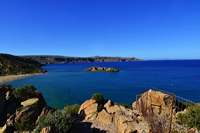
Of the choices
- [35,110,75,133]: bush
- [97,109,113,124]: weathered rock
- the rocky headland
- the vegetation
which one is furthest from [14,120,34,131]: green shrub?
the vegetation

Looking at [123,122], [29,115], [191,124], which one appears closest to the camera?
[191,124]

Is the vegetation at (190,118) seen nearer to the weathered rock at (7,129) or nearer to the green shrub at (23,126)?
the green shrub at (23,126)

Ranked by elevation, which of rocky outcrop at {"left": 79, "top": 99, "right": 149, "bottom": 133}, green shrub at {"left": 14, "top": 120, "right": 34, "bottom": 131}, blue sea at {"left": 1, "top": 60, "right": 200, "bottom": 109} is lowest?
blue sea at {"left": 1, "top": 60, "right": 200, "bottom": 109}

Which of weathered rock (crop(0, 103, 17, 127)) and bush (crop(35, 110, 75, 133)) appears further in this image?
weathered rock (crop(0, 103, 17, 127))

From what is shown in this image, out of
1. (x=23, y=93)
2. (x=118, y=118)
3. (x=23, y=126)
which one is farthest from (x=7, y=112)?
(x=118, y=118)

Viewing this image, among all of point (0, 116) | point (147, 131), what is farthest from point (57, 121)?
point (0, 116)

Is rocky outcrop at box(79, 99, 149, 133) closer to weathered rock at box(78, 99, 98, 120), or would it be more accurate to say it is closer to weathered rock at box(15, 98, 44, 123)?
weathered rock at box(78, 99, 98, 120)

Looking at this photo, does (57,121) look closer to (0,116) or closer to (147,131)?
(147,131)

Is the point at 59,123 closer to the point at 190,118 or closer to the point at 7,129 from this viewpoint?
the point at 7,129

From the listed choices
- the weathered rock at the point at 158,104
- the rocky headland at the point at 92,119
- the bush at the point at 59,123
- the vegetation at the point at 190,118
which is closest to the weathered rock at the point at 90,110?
the rocky headland at the point at 92,119

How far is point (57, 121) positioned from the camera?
9352 millimetres

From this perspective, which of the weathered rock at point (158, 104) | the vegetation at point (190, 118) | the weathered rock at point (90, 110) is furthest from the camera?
the weathered rock at point (90, 110)

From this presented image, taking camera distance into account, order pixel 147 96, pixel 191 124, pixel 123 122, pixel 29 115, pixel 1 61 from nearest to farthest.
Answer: pixel 191 124, pixel 123 122, pixel 29 115, pixel 147 96, pixel 1 61

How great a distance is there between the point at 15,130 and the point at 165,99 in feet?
49.7
